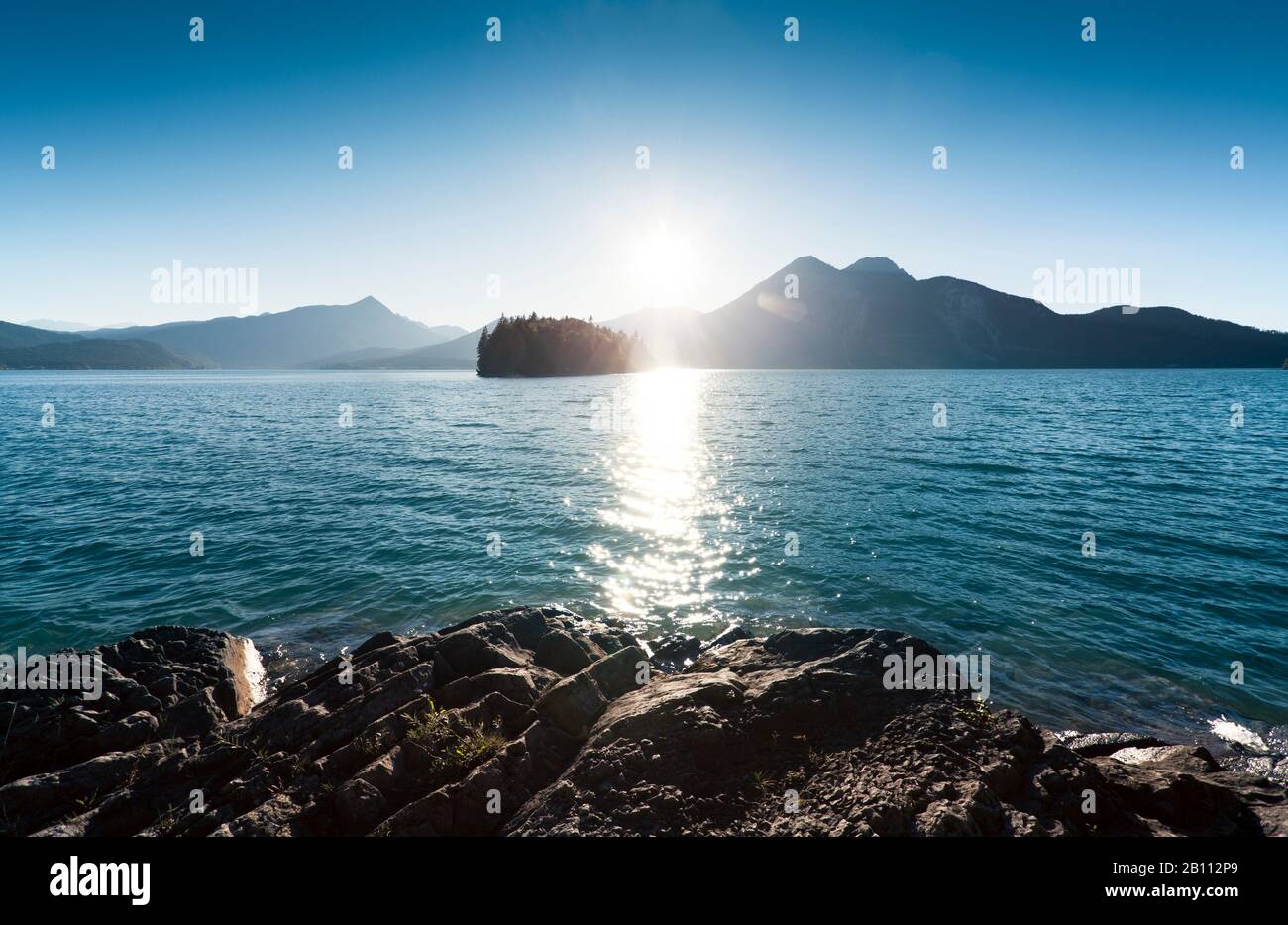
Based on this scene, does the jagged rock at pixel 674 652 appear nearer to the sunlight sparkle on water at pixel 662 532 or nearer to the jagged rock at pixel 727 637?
the jagged rock at pixel 727 637

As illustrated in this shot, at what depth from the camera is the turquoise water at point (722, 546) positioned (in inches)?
602

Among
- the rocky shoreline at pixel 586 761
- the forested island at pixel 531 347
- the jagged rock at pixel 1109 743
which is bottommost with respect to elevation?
the jagged rock at pixel 1109 743

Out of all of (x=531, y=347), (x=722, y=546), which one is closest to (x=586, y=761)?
(x=722, y=546)

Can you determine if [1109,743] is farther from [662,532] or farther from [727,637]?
[662,532]

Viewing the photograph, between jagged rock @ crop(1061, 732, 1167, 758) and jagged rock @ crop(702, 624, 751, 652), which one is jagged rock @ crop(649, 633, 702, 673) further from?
jagged rock @ crop(1061, 732, 1167, 758)

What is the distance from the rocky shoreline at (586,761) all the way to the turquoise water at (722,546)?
5.24m

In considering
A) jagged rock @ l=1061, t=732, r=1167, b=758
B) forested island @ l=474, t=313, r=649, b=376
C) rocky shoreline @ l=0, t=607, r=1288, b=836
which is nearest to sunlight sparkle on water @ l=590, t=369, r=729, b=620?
rocky shoreline @ l=0, t=607, r=1288, b=836

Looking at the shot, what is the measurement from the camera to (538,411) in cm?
7800

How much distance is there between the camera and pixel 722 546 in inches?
923

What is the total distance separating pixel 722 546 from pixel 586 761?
16122 mm

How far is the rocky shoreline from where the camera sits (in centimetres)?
690

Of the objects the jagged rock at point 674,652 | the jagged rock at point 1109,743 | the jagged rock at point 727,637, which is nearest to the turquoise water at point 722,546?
the jagged rock at point 727,637
